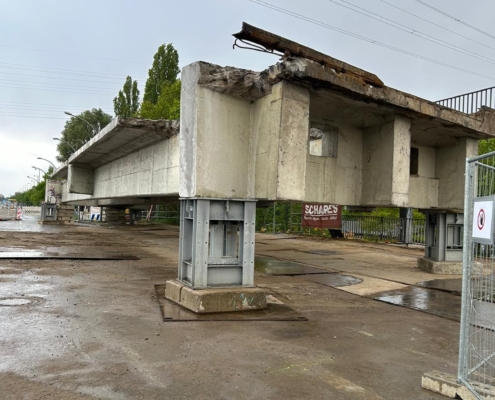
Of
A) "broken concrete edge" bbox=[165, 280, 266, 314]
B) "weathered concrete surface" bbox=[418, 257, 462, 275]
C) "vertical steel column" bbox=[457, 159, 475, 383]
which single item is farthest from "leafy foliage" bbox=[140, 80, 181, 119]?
"vertical steel column" bbox=[457, 159, 475, 383]

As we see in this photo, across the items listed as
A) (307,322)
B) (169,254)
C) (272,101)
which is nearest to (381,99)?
(272,101)

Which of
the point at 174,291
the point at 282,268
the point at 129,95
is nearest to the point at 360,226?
the point at 282,268

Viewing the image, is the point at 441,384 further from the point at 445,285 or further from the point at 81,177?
the point at 81,177

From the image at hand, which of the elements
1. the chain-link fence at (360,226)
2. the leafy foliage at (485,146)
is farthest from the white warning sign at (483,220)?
the leafy foliage at (485,146)

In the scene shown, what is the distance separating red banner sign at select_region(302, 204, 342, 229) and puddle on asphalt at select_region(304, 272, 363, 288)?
15.5m

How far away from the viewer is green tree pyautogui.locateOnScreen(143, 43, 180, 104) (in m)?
54.3

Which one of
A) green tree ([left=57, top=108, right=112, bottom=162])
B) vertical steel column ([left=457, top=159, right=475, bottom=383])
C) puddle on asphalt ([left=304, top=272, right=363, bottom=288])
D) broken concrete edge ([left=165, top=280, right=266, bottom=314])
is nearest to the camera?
vertical steel column ([left=457, top=159, right=475, bottom=383])

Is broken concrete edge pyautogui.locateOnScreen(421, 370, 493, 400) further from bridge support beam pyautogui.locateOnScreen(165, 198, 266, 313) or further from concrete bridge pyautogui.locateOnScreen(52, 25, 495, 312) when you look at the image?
concrete bridge pyautogui.locateOnScreen(52, 25, 495, 312)

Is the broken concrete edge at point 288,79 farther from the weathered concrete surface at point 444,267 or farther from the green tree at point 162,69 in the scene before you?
the green tree at point 162,69

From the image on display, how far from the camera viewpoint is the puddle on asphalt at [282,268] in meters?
11.7

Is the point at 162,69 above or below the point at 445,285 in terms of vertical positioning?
above

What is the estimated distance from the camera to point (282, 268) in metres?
12.5

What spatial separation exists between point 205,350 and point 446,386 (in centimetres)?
258

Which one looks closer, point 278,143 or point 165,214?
point 278,143
